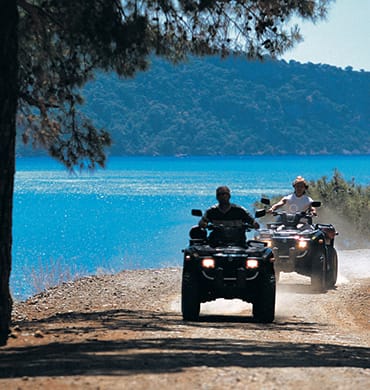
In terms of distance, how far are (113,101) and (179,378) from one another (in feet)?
601

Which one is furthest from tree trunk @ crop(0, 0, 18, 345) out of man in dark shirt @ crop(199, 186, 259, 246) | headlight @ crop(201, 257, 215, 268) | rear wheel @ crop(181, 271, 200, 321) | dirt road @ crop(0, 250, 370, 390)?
man in dark shirt @ crop(199, 186, 259, 246)

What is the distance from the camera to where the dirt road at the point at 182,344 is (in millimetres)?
7934

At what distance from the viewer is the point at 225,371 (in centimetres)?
827

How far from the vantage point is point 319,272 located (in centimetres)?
1752

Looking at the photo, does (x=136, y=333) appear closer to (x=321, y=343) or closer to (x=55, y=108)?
(x=321, y=343)

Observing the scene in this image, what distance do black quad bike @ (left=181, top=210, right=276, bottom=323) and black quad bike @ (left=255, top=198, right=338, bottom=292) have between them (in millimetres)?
4412

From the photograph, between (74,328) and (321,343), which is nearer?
(321,343)

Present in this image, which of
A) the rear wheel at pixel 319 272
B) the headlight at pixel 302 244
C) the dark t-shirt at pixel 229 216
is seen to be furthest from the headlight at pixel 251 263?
the rear wheel at pixel 319 272

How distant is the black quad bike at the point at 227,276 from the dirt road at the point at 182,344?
0.39 m

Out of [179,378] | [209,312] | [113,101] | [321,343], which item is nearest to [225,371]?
[179,378]

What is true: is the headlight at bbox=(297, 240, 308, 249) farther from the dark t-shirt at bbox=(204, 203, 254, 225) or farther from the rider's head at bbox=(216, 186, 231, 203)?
the rider's head at bbox=(216, 186, 231, 203)

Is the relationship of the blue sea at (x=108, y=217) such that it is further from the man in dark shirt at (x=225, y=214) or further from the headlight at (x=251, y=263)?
the headlight at (x=251, y=263)

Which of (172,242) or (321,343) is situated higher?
(321,343)

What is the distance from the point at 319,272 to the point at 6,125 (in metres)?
8.95
